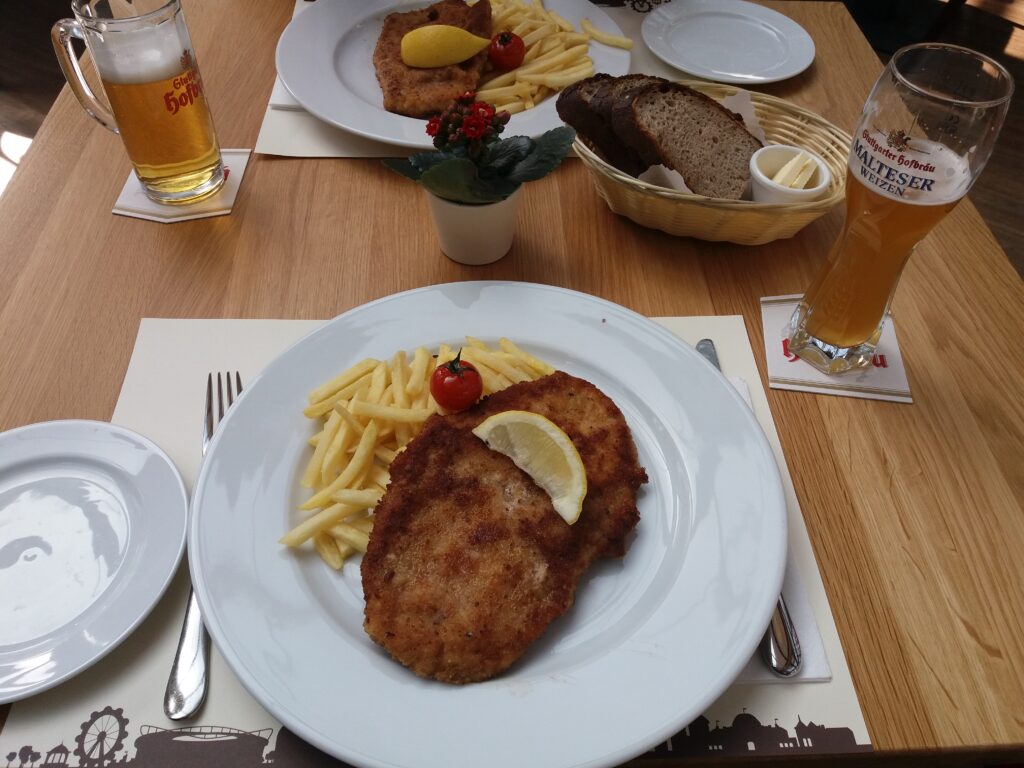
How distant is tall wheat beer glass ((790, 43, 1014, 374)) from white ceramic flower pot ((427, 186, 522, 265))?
0.84 m

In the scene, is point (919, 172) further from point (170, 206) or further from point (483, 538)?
point (170, 206)

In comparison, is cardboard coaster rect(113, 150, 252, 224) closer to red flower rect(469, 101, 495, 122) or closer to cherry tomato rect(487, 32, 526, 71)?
red flower rect(469, 101, 495, 122)

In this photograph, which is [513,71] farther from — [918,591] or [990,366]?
[918,591]

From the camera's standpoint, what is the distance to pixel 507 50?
2.57 m

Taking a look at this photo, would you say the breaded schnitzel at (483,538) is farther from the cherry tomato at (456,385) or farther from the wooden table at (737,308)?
the wooden table at (737,308)

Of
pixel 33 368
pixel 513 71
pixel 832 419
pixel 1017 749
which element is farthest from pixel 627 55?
pixel 1017 749

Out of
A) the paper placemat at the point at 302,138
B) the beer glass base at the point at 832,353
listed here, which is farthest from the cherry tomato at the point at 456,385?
the paper placemat at the point at 302,138

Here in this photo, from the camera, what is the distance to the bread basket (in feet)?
6.21

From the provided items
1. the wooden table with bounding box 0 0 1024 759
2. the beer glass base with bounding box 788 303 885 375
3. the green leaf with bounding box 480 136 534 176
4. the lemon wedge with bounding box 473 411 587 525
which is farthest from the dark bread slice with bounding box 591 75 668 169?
the lemon wedge with bounding box 473 411 587 525

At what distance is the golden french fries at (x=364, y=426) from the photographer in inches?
55.9

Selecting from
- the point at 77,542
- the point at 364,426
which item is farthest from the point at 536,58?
the point at 77,542

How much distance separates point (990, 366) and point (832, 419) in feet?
1.62

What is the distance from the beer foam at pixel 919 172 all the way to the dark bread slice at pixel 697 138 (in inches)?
22.4

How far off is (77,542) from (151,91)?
49.5 inches
